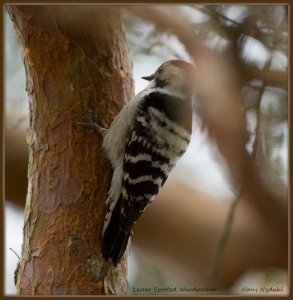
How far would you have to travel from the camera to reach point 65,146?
7.90 ft

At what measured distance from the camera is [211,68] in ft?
7.29

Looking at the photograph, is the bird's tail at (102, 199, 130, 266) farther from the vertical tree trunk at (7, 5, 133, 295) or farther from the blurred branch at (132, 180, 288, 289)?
the blurred branch at (132, 180, 288, 289)

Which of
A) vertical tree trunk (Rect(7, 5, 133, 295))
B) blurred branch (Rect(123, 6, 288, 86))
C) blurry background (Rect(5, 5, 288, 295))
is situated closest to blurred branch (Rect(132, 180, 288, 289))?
blurry background (Rect(5, 5, 288, 295))

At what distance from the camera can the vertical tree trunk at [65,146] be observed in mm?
2320

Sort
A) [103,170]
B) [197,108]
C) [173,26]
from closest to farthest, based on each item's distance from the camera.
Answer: [173,26] → [103,170] → [197,108]

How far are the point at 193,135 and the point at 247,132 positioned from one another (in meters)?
0.30

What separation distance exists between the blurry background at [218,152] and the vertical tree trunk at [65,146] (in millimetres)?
179

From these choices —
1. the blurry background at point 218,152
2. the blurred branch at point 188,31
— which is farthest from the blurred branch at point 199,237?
the blurred branch at point 188,31

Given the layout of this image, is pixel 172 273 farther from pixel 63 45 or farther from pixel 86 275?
pixel 63 45

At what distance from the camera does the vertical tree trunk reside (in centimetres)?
232

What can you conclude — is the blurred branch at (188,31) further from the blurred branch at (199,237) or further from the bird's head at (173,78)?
the blurred branch at (199,237)

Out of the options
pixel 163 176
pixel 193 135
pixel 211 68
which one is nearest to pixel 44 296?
pixel 163 176

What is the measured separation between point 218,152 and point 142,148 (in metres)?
0.31

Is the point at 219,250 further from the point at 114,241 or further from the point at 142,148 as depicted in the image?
the point at 142,148
